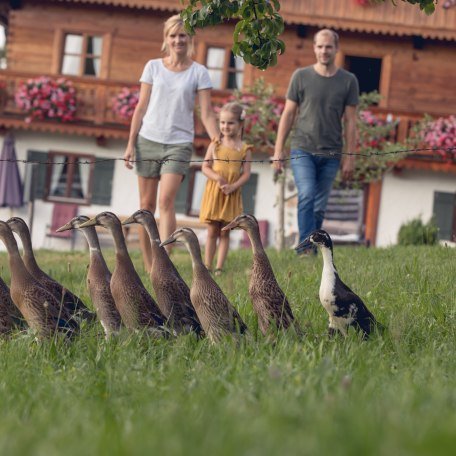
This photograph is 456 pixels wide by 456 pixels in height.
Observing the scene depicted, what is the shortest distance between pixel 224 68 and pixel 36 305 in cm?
2329

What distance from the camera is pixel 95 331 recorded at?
21.2ft

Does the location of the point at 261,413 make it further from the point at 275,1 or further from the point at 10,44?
the point at 10,44

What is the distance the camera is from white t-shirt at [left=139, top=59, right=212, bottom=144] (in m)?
10.7

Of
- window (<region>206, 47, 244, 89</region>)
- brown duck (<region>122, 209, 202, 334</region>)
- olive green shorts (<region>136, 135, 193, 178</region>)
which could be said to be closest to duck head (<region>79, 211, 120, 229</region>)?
brown duck (<region>122, 209, 202, 334</region>)

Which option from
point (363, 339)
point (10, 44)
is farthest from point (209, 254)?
point (10, 44)

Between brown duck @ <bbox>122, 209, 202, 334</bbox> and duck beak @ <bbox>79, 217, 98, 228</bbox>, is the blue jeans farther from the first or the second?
brown duck @ <bbox>122, 209, 202, 334</bbox>

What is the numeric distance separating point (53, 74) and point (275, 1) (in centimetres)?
2170

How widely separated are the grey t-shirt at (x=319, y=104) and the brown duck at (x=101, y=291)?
4.80 meters

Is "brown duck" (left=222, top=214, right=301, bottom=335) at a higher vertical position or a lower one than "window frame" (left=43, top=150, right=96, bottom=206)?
lower

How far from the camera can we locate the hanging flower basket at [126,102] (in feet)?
89.4

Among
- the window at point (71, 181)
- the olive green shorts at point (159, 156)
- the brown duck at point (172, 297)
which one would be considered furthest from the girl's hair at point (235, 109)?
the window at point (71, 181)

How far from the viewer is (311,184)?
448 inches

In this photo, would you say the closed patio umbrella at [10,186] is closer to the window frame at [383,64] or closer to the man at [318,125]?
the window frame at [383,64]

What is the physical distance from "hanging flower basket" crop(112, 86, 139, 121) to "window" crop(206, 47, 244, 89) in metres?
2.49
